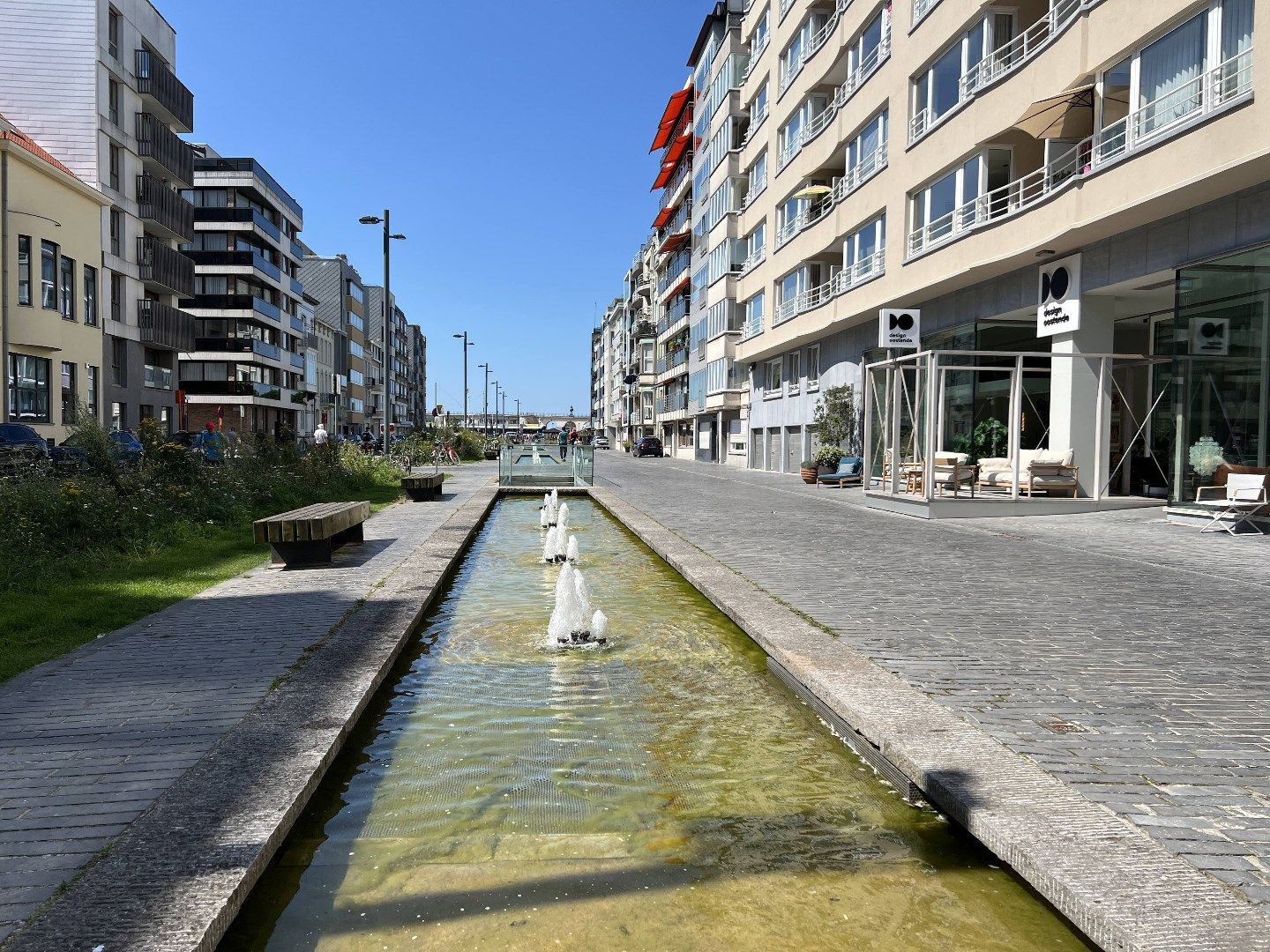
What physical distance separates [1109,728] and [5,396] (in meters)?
29.8

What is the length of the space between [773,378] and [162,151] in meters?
26.3

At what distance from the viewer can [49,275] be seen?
99.2 ft

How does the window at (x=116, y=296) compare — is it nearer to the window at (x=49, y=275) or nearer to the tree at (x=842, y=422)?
the window at (x=49, y=275)

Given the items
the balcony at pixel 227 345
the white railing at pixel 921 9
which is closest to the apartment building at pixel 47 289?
the white railing at pixel 921 9

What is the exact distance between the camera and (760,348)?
41.2 m

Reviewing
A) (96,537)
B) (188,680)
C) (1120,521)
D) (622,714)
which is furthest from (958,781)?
(1120,521)

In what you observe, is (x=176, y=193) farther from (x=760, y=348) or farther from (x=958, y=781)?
(x=958, y=781)

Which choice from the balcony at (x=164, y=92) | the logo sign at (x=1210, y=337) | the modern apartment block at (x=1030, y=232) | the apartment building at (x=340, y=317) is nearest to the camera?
the modern apartment block at (x=1030, y=232)

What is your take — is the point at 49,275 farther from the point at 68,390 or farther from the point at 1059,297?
the point at 1059,297

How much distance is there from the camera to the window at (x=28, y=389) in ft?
92.8

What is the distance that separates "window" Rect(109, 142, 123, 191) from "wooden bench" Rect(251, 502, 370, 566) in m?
32.8

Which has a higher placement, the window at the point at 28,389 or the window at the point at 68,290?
the window at the point at 68,290

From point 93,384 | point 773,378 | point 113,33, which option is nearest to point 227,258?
point 113,33

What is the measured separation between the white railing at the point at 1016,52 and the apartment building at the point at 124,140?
26229 millimetres
